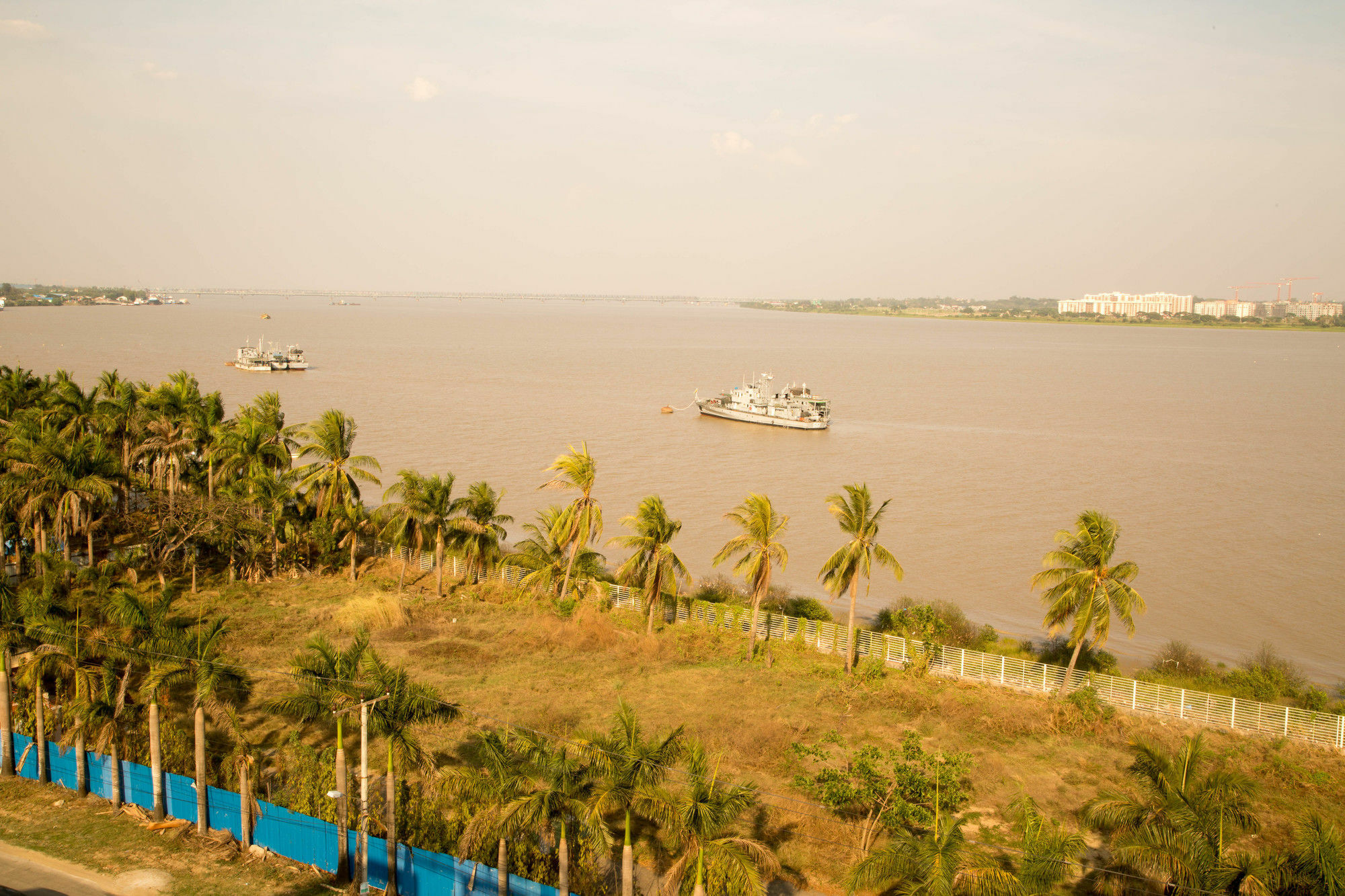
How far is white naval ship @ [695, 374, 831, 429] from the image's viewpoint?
222ft

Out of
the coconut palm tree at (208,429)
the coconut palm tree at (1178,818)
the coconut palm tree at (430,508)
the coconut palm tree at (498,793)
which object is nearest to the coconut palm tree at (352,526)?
the coconut palm tree at (430,508)

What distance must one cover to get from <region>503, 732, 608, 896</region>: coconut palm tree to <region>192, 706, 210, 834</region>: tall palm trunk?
5.38m

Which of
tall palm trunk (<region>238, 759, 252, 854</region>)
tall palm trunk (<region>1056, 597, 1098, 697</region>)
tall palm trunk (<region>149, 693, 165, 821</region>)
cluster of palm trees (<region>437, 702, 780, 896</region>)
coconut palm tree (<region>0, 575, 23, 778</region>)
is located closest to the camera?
cluster of palm trees (<region>437, 702, 780, 896</region>)

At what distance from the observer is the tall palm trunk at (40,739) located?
607 inches

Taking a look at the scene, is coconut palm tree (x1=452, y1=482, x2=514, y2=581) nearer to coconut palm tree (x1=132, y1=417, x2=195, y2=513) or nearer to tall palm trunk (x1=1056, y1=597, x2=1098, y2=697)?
coconut palm tree (x1=132, y1=417, x2=195, y2=513)

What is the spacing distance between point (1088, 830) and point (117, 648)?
16.1m

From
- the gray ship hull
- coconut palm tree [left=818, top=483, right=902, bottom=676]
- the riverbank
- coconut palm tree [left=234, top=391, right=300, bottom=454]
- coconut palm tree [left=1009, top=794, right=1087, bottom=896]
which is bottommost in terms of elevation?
the riverbank

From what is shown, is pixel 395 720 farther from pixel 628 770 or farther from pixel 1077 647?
pixel 1077 647

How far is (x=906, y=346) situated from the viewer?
163000 mm

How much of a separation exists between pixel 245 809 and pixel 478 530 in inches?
537

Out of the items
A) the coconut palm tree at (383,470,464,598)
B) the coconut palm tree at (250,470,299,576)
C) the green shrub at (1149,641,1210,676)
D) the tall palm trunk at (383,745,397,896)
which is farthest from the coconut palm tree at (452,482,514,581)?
the green shrub at (1149,641,1210,676)

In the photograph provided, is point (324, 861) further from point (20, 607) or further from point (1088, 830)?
point (1088, 830)

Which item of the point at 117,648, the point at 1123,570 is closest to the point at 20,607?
the point at 117,648

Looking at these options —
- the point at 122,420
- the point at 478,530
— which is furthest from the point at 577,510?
the point at 122,420
